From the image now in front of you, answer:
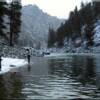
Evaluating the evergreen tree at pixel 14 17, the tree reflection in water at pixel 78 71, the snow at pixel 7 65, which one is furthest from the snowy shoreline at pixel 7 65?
the evergreen tree at pixel 14 17

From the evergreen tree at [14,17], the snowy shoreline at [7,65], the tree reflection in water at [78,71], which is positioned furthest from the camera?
the evergreen tree at [14,17]

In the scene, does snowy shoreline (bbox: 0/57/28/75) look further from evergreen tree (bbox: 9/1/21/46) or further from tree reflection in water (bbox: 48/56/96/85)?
evergreen tree (bbox: 9/1/21/46)

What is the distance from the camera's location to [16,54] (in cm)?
5928

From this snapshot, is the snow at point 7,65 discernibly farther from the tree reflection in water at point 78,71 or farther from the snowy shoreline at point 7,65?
the tree reflection in water at point 78,71

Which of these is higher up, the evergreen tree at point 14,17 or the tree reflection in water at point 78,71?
the evergreen tree at point 14,17

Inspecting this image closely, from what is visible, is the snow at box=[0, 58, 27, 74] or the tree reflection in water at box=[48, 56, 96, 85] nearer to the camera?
the tree reflection in water at box=[48, 56, 96, 85]

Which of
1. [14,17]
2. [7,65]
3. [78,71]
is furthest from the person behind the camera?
[14,17]

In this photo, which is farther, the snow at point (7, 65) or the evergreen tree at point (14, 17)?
the evergreen tree at point (14, 17)

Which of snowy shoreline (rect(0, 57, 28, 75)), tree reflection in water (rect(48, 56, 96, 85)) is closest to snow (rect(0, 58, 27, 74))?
snowy shoreline (rect(0, 57, 28, 75))

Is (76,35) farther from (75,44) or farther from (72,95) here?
(72,95)

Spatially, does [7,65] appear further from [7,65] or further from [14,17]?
[14,17]

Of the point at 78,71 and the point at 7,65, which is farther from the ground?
the point at 7,65

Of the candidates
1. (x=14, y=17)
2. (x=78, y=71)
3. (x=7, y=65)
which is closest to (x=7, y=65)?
(x=7, y=65)

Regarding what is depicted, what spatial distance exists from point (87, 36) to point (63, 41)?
44038 mm
